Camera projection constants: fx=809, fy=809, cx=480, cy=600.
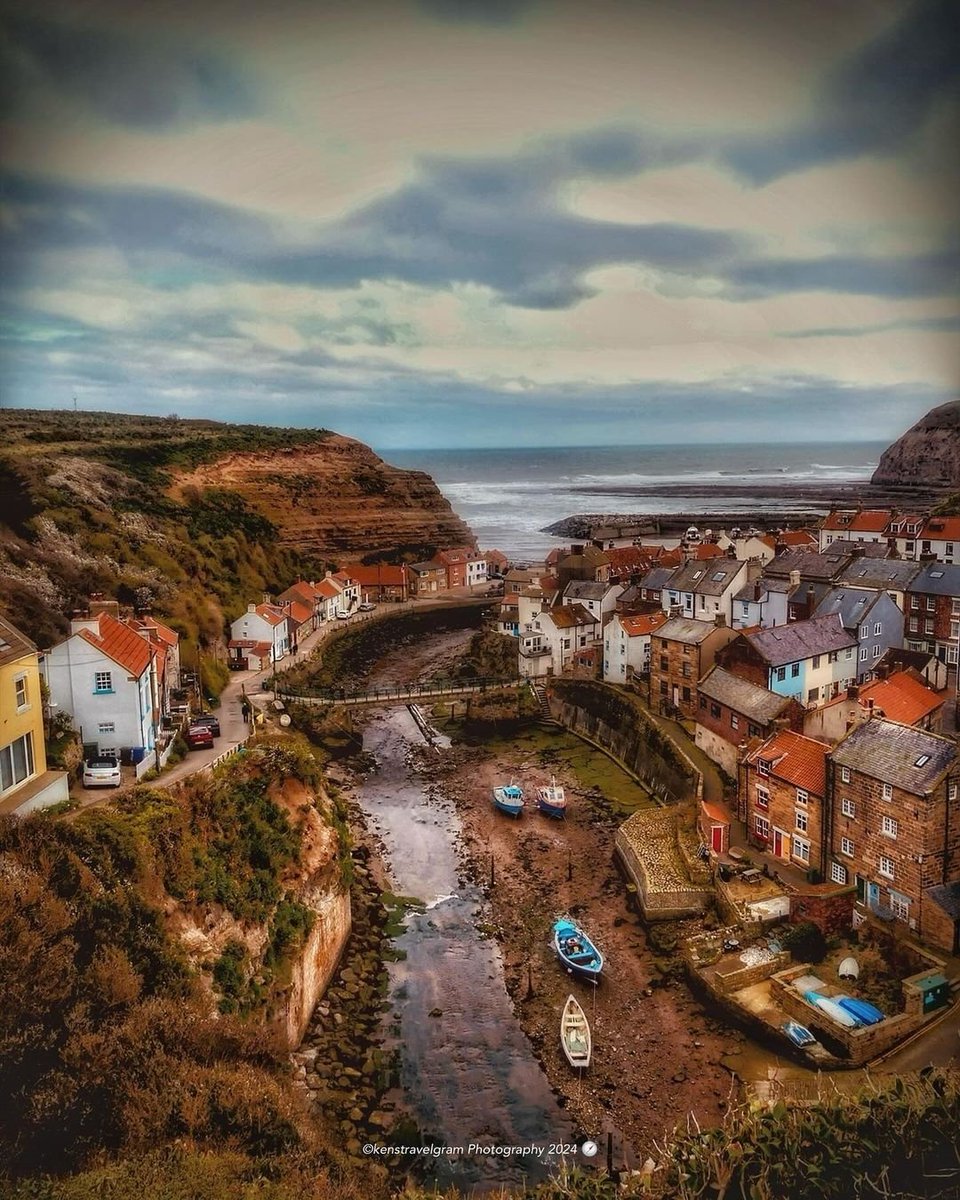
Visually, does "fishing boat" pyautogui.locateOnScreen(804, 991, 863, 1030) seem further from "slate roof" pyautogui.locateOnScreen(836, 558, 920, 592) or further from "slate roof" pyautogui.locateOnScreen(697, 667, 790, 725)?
"slate roof" pyautogui.locateOnScreen(836, 558, 920, 592)

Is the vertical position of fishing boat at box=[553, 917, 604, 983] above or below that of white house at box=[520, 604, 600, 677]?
below

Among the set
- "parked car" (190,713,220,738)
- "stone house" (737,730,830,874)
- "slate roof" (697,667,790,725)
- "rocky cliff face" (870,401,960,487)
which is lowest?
"stone house" (737,730,830,874)

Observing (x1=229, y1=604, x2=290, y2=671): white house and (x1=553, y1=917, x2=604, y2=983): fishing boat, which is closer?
(x1=553, y1=917, x2=604, y2=983): fishing boat

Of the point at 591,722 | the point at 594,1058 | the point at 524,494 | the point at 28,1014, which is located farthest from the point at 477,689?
the point at 524,494

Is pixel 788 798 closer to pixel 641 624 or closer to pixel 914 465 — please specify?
pixel 641 624

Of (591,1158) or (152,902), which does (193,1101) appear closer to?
(152,902)

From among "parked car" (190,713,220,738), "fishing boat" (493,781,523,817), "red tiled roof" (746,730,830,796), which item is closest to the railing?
"parked car" (190,713,220,738)

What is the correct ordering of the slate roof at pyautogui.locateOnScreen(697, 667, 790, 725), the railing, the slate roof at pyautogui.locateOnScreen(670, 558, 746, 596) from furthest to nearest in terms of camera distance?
1. the slate roof at pyautogui.locateOnScreen(670, 558, 746, 596)
2. the railing
3. the slate roof at pyautogui.locateOnScreen(697, 667, 790, 725)
